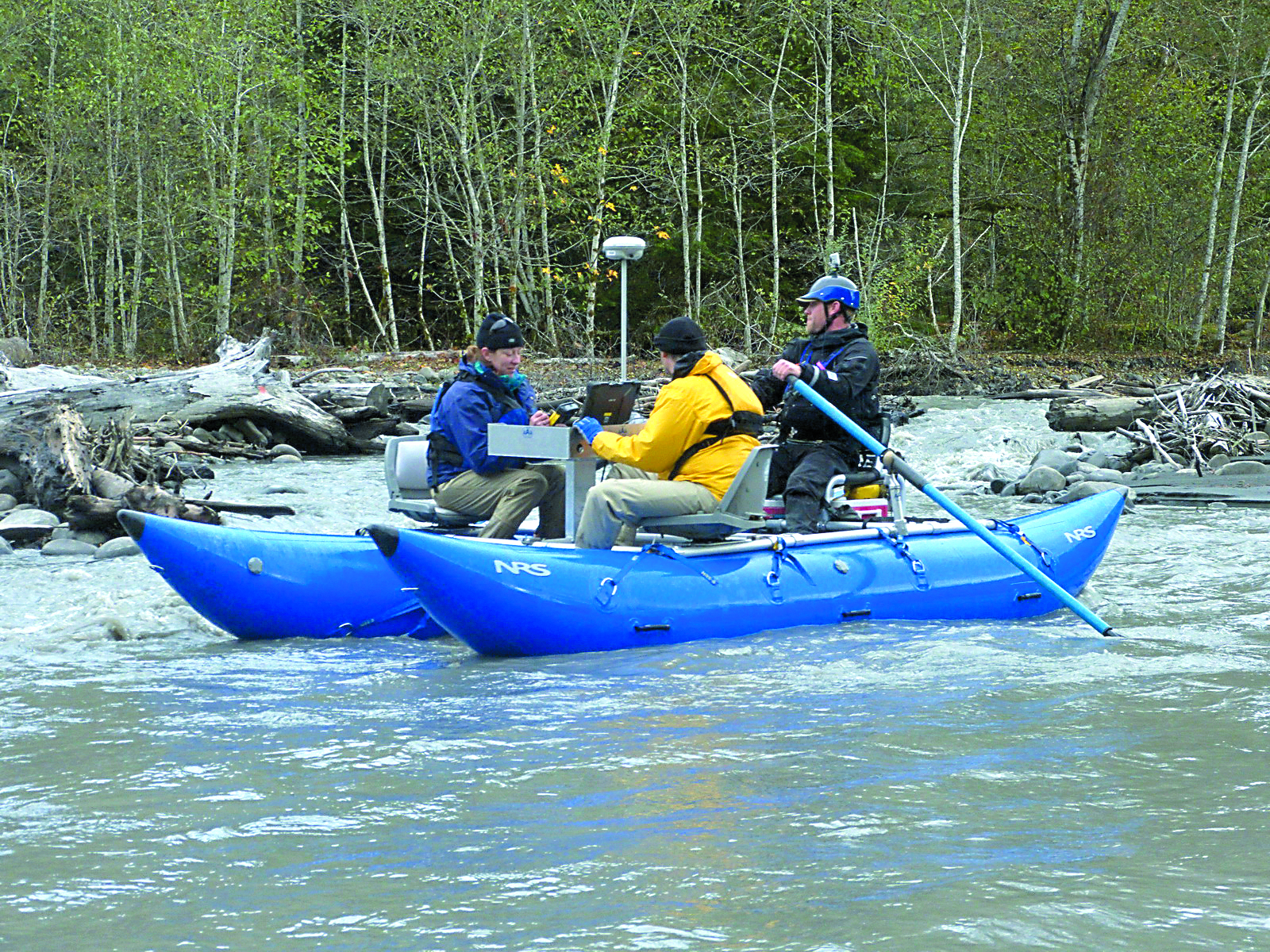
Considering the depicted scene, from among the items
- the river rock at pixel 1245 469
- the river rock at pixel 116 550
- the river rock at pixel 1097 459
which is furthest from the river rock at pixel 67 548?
the river rock at pixel 1245 469

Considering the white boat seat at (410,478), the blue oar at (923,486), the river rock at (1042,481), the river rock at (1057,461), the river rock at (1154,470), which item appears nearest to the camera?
the blue oar at (923,486)

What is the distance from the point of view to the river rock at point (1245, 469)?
39.1ft

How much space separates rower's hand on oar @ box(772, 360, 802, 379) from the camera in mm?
6719

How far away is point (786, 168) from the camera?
25.0 m

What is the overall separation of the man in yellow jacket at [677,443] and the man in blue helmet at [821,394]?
22.7 inches

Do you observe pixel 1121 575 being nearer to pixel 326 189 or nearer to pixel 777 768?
pixel 777 768

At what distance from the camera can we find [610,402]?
21.3ft

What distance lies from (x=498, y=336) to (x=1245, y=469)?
7777 mm

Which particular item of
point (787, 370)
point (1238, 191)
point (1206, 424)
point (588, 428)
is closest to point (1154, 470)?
point (1206, 424)

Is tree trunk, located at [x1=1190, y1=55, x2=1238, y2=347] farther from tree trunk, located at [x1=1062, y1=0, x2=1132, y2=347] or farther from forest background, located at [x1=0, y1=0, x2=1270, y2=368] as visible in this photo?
tree trunk, located at [x1=1062, y1=0, x2=1132, y2=347]

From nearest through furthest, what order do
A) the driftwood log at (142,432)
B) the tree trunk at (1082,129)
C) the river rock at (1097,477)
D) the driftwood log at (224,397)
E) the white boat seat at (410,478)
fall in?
the white boat seat at (410,478) < the driftwood log at (142,432) < the river rock at (1097,477) < the driftwood log at (224,397) < the tree trunk at (1082,129)

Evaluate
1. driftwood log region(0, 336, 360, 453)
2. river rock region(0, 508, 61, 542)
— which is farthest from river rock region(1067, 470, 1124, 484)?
river rock region(0, 508, 61, 542)

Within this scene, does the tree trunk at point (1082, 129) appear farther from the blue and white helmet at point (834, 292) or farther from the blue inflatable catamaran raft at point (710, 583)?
the blue and white helmet at point (834, 292)

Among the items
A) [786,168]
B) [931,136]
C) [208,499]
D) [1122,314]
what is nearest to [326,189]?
[786,168]
